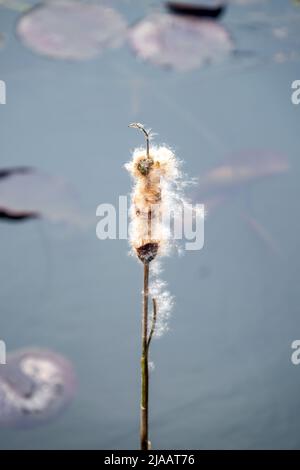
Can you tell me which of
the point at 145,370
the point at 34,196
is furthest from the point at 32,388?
the point at 145,370

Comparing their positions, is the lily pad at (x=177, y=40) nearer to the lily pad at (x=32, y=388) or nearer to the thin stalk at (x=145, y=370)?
the lily pad at (x=32, y=388)

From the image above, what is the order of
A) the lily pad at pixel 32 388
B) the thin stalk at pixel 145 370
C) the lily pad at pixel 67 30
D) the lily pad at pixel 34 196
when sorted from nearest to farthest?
the thin stalk at pixel 145 370, the lily pad at pixel 32 388, the lily pad at pixel 34 196, the lily pad at pixel 67 30

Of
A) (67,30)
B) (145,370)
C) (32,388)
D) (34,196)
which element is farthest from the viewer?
(67,30)

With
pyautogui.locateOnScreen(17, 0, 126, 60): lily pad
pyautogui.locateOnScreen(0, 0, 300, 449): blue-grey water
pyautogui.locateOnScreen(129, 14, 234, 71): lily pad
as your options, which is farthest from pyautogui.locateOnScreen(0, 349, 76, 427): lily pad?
pyautogui.locateOnScreen(129, 14, 234, 71): lily pad

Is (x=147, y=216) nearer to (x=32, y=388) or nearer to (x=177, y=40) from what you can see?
(x=32, y=388)

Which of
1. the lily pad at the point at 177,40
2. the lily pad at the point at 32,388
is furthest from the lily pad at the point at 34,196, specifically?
the lily pad at the point at 177,40

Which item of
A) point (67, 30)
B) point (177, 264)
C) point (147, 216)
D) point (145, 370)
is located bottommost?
point (145, 370)
